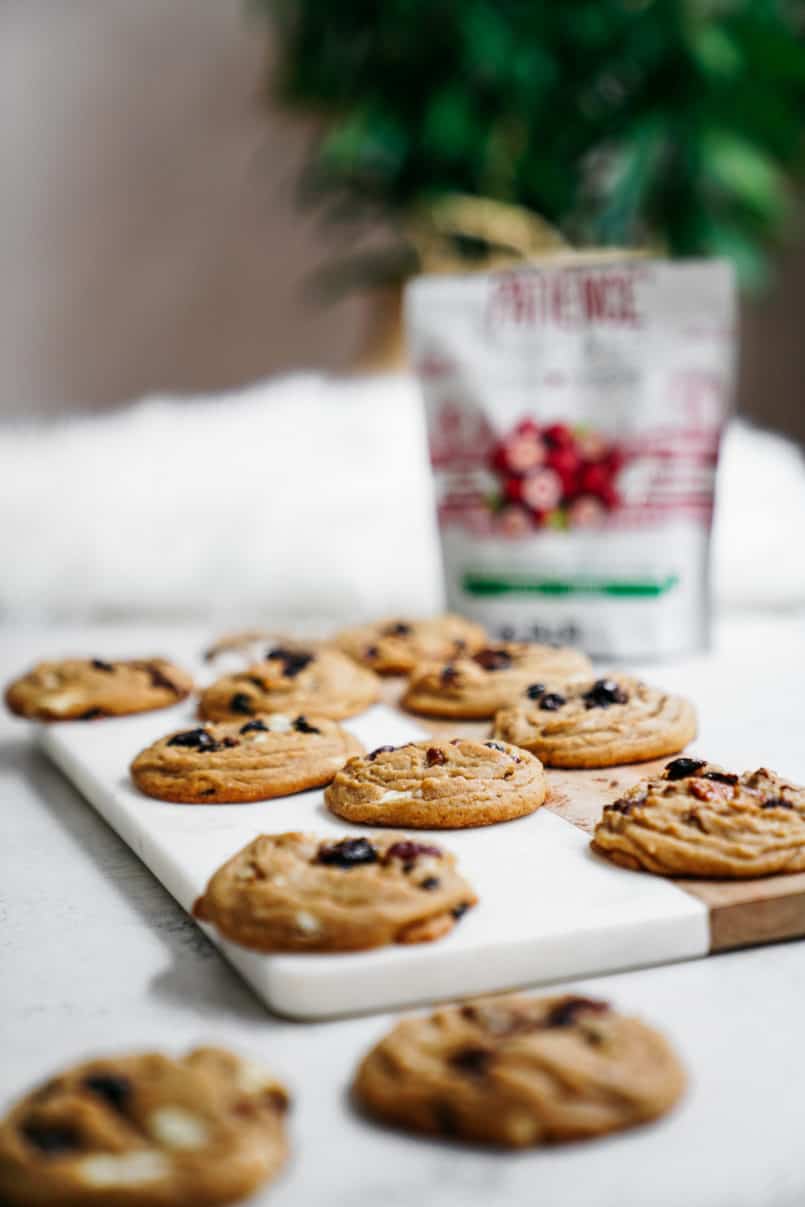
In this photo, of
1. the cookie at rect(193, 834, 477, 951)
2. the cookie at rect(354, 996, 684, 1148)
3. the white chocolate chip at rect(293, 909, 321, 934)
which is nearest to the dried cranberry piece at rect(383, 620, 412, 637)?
the cookie at rect(193, 834, 477, 951)

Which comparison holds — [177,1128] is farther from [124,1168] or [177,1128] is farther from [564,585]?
[564,585]

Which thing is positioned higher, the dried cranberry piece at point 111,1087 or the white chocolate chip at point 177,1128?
the dried cranberry piece at point 111,1087

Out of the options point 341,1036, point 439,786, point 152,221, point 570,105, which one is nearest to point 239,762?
point 439,786

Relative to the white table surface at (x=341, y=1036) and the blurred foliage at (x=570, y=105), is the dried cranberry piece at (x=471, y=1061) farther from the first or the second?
the blurred foliage at (x=570, y=105)

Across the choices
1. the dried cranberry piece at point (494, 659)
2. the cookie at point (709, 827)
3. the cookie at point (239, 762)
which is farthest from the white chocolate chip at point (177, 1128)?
the dried cranberry piece at point (494, 659)

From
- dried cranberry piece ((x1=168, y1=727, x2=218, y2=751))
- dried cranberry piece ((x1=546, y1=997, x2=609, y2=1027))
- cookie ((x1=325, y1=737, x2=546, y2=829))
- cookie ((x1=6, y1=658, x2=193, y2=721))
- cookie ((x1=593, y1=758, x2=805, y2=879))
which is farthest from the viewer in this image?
cookie ((x1=6, y1=658, x2=193, y2=721))

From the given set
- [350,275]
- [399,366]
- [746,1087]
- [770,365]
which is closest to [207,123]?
[350,275]

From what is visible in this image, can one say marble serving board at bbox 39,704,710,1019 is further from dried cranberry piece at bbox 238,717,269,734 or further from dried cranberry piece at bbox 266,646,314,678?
dried cranberry piece at bbox 266,646,314,678
